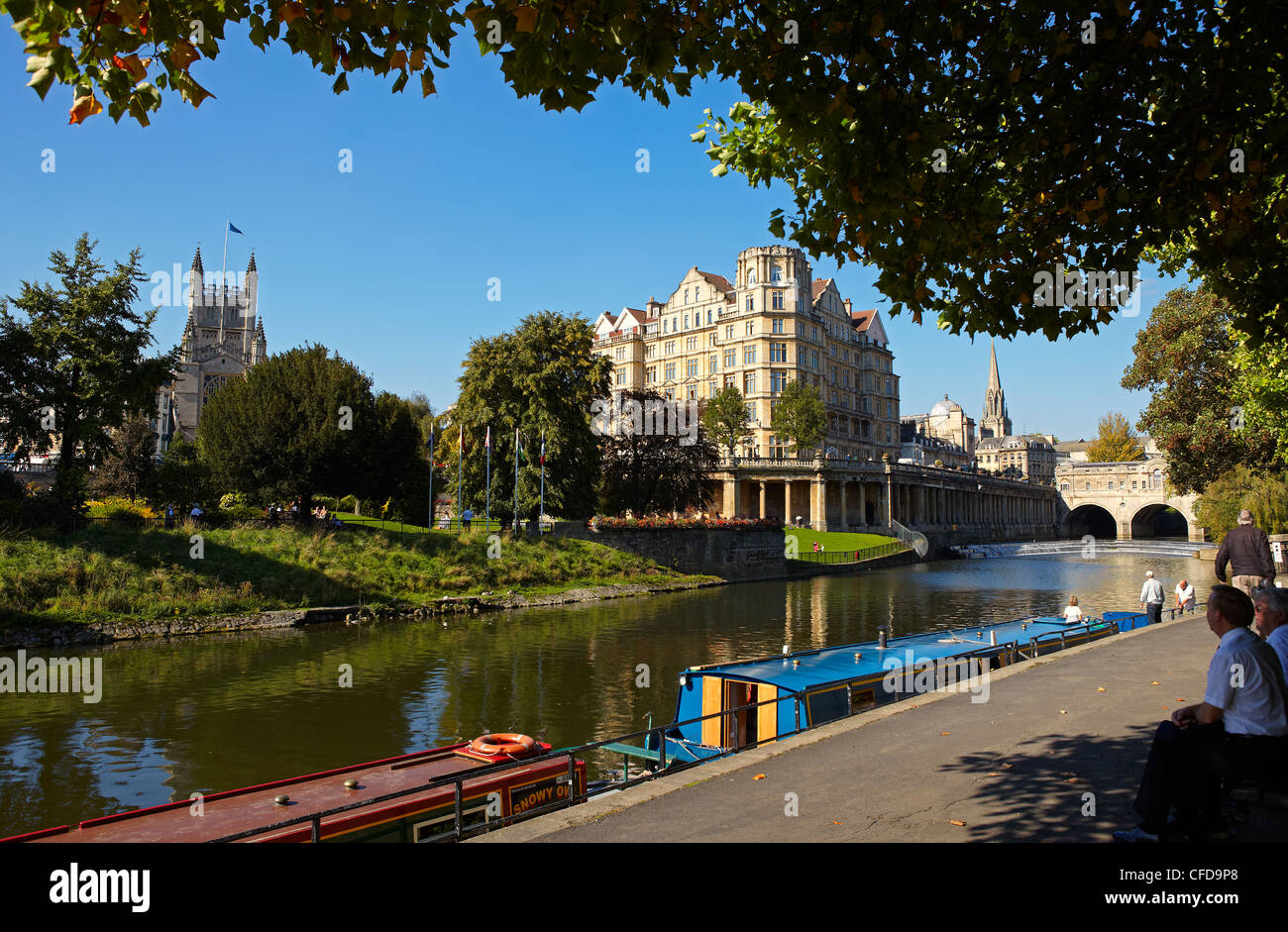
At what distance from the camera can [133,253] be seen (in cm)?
3759

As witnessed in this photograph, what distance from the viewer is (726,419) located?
7600 centimetres

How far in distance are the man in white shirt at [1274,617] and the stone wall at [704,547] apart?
45490mm

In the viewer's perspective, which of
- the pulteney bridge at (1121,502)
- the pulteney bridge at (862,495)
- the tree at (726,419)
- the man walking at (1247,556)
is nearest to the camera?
the man walking at (1247,556)

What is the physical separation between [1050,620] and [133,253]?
136 feet

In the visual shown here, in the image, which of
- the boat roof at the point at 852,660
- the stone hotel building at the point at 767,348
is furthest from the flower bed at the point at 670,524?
the boat roof at the point at 852,660

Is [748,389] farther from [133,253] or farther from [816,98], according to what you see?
[816,98]

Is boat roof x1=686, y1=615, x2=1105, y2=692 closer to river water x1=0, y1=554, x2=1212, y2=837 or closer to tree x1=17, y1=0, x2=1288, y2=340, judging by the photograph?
river water x1=0, y1=554, x2=1212, y2=837

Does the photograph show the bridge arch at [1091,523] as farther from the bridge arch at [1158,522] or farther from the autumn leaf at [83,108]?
the autumn leaf at [83,108]

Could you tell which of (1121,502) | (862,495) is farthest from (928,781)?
(1121,502)

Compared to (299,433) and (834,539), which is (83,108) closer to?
(299,433)

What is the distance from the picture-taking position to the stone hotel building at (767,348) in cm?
9056

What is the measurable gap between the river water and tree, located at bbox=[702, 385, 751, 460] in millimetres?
35158
